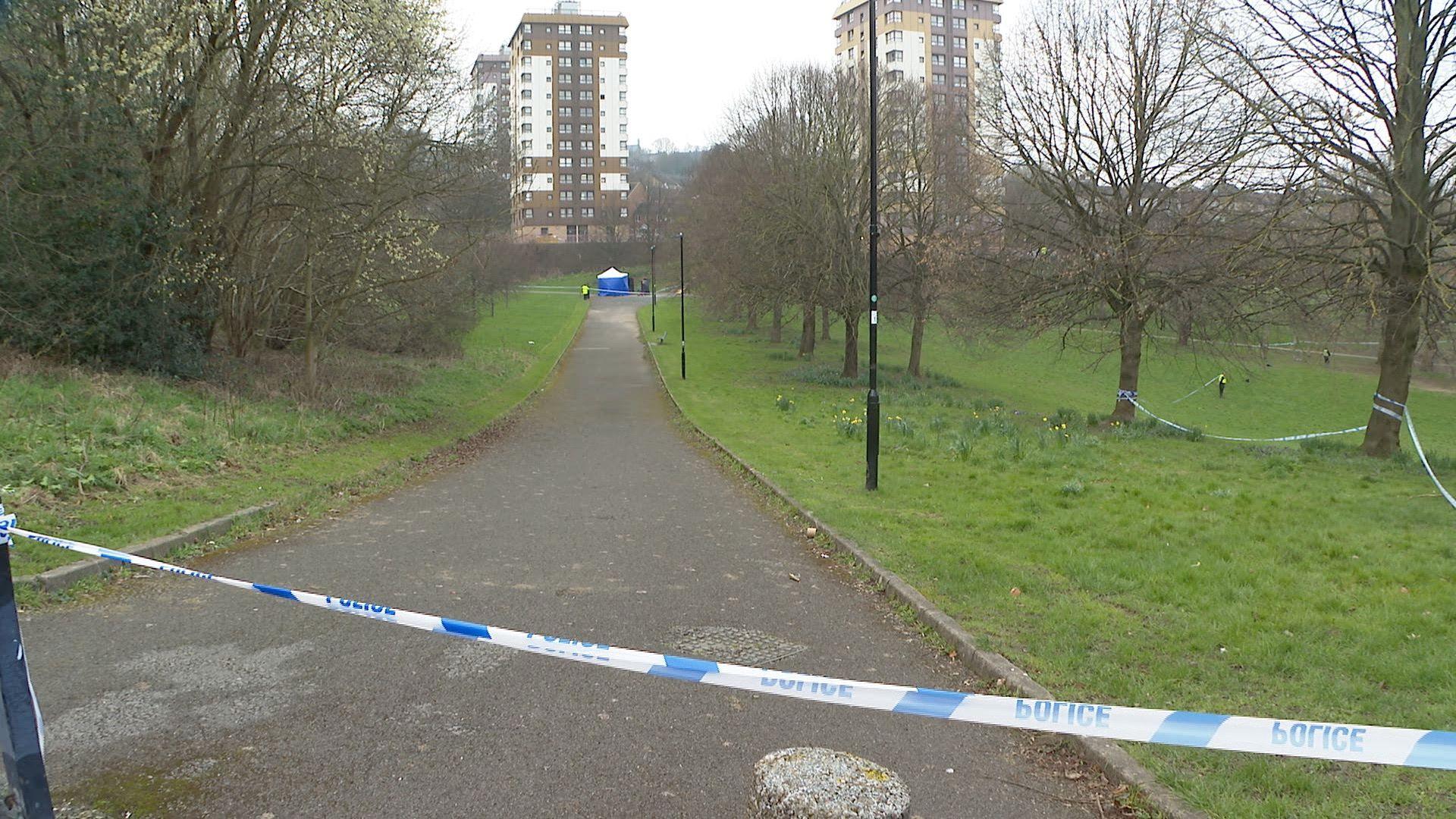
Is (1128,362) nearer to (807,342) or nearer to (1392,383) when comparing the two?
(1392,383)

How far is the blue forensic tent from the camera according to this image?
285 ft

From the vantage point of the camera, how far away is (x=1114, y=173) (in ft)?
69.0

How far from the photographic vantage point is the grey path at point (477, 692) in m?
4.09

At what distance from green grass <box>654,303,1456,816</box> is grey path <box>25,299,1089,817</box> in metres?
0.72

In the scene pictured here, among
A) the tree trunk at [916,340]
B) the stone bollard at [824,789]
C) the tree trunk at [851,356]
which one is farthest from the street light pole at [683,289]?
the stone bollard at [824,789]

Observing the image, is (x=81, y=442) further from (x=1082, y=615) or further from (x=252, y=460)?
(x=1082, y=615)

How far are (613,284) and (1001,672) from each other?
275 feet

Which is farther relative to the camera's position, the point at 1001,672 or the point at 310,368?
the point at 310,368

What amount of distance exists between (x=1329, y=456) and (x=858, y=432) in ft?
25.1

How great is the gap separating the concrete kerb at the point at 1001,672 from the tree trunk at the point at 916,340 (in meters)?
20.4

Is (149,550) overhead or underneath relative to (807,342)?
underneath

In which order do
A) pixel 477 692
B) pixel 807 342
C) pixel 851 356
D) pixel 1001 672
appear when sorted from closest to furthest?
pixel 477 692
pixel 1001 672
pixel 851 356
pixel 807 342

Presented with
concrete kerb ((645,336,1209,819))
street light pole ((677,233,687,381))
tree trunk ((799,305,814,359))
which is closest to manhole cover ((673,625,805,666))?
concrete kerb ((645,336,1209,819))

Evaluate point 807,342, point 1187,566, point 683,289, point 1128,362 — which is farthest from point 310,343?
point 807,342
